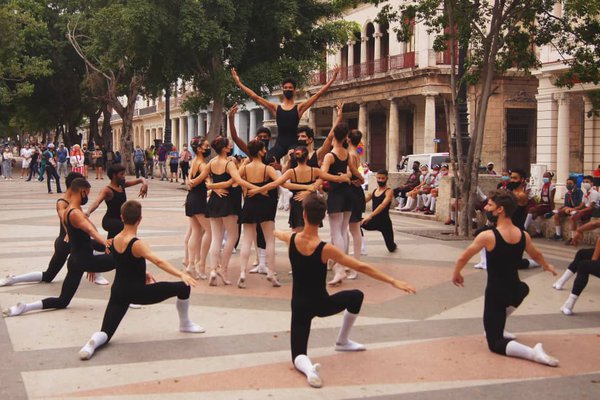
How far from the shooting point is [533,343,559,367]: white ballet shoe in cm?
584

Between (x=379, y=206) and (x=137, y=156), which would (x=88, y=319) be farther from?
(x=137, y=156)

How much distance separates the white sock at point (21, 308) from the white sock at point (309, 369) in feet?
10.5

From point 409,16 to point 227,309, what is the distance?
881cm

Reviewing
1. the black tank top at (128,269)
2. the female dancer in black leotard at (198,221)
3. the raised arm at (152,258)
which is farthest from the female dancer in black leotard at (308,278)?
the female dancer in black leotard at (198,221)

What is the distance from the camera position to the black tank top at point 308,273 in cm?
557

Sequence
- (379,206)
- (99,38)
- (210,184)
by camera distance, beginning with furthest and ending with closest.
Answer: (99,38)
(379,206)
(210,184)

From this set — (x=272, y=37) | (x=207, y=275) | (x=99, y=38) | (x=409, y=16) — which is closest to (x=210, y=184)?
(x=207, y=275)

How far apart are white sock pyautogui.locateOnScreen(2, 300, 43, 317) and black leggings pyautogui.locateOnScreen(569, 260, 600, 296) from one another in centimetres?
540

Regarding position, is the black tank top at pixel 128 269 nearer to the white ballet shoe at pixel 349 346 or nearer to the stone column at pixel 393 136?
the white ballet shoe at pixel 349 346

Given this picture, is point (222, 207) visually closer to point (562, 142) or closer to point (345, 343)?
point (345, 343)

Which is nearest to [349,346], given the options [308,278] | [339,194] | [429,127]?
[308,278]

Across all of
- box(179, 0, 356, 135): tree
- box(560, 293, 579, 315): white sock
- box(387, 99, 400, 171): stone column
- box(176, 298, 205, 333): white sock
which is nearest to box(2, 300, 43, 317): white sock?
box(176, 298, 205, 333): white sock

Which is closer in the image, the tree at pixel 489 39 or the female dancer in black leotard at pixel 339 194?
the female dancer in black leotard at pixel 339 194

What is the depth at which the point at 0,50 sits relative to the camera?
28.2 m
